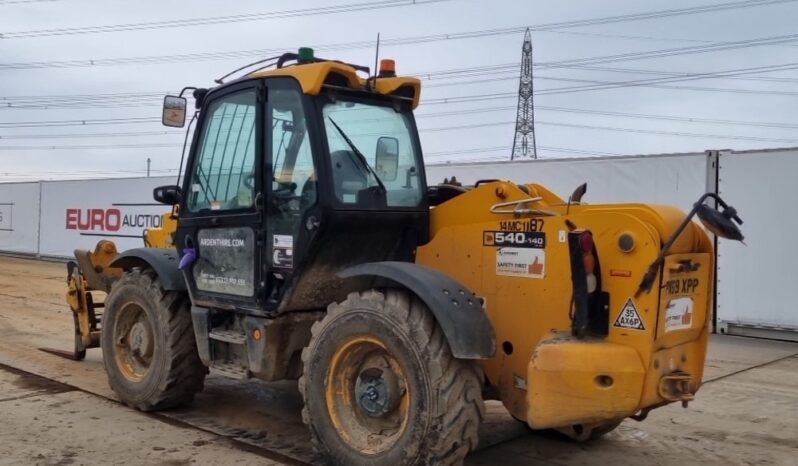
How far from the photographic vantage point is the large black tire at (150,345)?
565cm

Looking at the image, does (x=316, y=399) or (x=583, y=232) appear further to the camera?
(x=316, y=399)

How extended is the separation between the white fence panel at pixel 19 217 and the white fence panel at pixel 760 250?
65.9ft

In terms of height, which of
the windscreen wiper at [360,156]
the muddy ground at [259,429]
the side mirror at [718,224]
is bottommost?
the muddy ground at [259,429]

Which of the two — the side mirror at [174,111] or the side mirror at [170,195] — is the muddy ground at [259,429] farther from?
the side mirror at [174,111]

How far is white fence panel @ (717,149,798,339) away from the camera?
10305 millimetres

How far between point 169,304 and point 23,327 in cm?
543

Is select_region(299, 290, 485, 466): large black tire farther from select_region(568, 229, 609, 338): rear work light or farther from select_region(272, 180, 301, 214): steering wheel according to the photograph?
select_region(272, 180, 301, 214): steering wheel

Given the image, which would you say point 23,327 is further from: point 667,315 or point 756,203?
point 756,203

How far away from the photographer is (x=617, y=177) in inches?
465

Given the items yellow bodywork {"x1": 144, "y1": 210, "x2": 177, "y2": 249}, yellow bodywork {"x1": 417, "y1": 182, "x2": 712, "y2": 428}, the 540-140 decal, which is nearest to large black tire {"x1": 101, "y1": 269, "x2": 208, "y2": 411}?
yellow bodywork {"x1": 144, "y1": 210, "x2": 177, "y2": 249}

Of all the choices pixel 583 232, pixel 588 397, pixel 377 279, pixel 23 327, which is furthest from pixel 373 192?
pixel 23 327

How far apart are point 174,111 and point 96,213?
16.7m

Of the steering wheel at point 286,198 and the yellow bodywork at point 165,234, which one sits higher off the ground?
the steering wheel at point 286,198

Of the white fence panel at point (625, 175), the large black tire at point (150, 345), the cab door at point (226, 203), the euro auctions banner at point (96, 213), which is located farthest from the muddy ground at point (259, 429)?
the euro auctions banner at point (96, 213)
